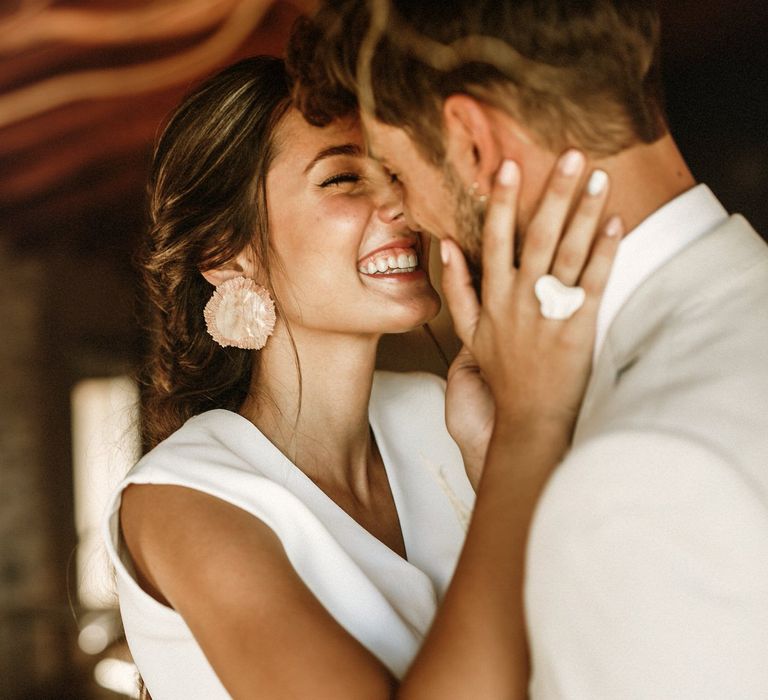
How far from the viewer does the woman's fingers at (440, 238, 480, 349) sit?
3.61 feet

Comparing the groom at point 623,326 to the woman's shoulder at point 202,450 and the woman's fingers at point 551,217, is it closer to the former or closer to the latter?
the woman's fingers at point 551,217

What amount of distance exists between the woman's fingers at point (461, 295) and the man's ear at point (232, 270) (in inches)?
24.5

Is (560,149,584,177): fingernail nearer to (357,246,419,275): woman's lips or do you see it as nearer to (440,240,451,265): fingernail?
(440,240,451,265): fingernail

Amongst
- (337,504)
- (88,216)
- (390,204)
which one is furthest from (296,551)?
(88,216)

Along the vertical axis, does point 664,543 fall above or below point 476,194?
below

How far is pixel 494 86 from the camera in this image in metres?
0.94

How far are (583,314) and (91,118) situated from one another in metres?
1.89

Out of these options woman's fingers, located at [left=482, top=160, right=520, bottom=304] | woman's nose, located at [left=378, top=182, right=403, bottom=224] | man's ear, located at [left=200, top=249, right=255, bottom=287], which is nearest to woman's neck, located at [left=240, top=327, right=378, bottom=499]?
man's ear, located at [left=200, top=249, right=255, bottom=287]

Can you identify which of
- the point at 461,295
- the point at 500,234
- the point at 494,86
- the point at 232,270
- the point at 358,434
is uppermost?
the point at 494,86

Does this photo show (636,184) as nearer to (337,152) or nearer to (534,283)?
(534,283)

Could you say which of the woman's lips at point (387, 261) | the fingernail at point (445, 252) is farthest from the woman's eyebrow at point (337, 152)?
the fingernail at point (445, 252)

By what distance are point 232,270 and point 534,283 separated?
2.67 ft

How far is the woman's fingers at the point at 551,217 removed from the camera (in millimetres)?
921

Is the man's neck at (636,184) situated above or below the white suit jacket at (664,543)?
above
